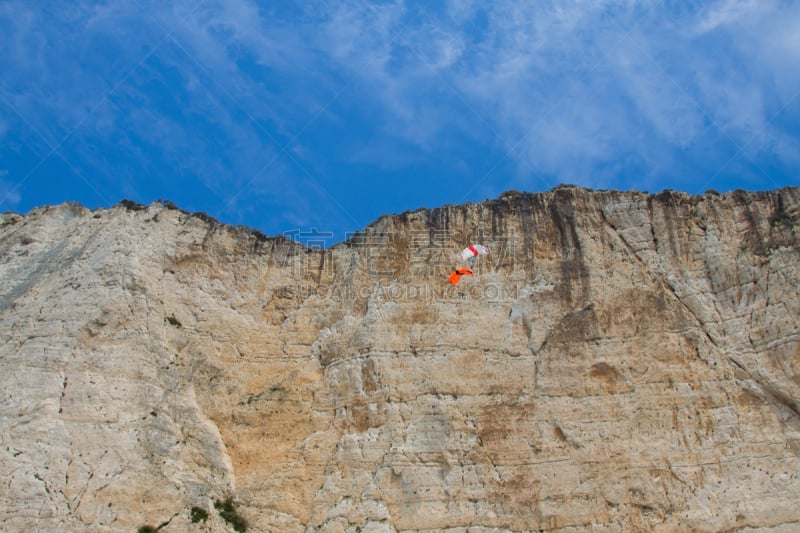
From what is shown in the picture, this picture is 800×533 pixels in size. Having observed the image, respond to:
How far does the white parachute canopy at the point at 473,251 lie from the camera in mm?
31828

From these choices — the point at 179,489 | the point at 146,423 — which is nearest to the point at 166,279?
the point at 146,423

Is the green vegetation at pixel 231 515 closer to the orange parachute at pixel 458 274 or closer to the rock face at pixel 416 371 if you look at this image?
the rock face at pixel 416 371

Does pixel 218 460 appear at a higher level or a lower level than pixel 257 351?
lower

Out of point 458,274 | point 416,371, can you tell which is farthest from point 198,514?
point 458,274

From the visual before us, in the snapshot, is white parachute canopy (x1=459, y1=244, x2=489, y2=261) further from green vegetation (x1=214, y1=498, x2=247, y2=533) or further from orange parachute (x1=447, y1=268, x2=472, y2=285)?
green vegetation (x1=214, y1=498, x2=247, y2=533)

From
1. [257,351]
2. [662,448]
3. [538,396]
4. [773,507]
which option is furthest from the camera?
[257,351]

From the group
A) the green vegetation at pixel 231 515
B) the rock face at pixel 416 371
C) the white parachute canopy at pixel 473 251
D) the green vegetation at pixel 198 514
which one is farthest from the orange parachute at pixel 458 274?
the green vegetation at pixel 198 514

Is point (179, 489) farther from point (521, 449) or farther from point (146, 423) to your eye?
point (521, 449)

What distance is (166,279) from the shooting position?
3297cm

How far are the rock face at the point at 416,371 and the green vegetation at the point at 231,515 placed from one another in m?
0.21

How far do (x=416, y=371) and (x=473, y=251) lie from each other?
574 cm

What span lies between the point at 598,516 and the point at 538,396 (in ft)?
15.5

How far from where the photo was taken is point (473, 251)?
108ft

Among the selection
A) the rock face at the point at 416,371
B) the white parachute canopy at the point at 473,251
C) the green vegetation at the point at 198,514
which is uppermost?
the white parachute canopy at the point at 473,251
